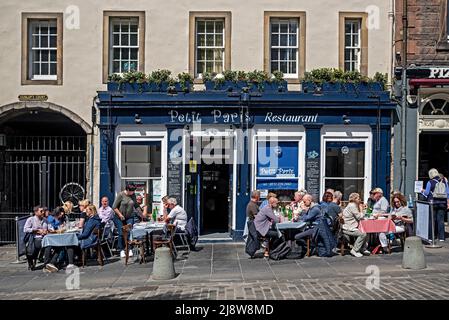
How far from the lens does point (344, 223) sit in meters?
12.8

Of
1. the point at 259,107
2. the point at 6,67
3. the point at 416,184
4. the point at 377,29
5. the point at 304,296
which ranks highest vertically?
the point at 377,29

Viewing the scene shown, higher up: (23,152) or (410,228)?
(23,152)

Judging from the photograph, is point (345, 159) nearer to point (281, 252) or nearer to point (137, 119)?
point (281, 252)

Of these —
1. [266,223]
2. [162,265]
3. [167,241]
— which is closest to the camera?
[162,265]

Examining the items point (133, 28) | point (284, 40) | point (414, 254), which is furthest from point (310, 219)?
point (133, 28)

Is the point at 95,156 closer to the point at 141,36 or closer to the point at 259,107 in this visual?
the point at 141,36

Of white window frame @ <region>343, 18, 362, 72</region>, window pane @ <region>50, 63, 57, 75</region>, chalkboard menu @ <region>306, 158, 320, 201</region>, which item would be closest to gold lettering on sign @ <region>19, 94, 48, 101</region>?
window pane @ <region>50, 63, 57, 75</region>

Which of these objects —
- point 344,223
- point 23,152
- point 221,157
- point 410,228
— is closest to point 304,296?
point 344,223

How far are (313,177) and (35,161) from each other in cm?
833

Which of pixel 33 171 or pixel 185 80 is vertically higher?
pixel 185 80

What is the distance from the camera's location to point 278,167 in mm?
15430

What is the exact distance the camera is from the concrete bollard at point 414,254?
35.2 ft

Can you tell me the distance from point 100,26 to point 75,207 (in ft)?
17.6

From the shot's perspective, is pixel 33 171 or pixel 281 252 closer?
pixel 281 252
